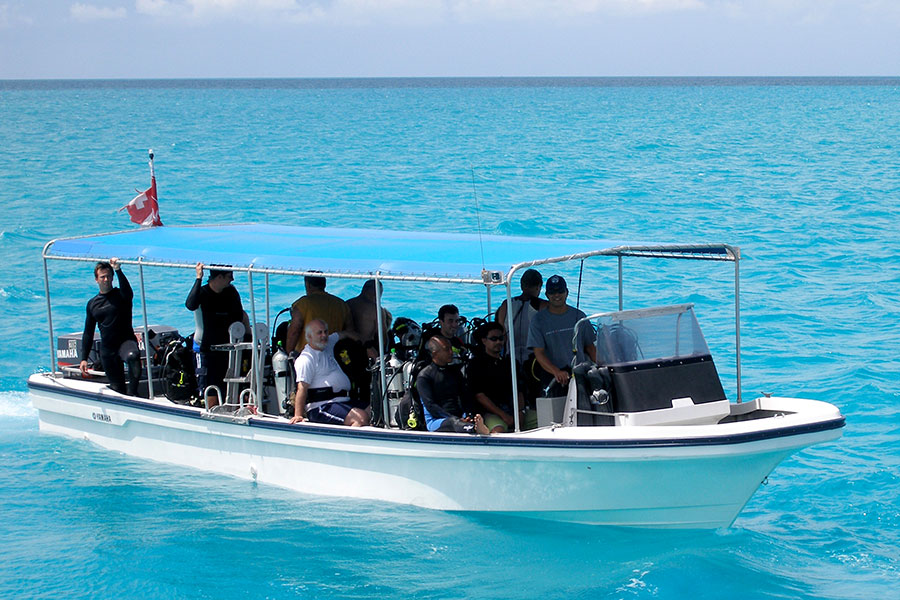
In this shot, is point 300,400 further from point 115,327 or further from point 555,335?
point 115,327

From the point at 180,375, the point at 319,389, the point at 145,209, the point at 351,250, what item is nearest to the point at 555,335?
the point at 351,250

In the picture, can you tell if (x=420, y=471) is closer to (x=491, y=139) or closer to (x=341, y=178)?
(x=341, y=178)

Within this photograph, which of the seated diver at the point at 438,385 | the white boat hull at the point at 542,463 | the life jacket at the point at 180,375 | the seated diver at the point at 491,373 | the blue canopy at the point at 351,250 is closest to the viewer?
the white boat hull at the point at 542,463

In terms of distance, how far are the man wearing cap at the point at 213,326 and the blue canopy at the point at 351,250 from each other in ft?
1.25

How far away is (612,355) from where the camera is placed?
28.4ft

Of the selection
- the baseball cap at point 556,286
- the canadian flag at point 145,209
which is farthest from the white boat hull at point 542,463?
the canadian flag at point 145,209

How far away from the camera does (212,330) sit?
34.0 ft

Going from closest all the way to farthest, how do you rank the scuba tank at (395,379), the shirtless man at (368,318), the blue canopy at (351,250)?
the blue canopy at (351,250), the scuba tank at (395,379), the shirtless man at (368,318)

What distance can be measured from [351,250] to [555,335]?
1.88 meters

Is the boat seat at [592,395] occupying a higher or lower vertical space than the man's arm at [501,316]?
lower

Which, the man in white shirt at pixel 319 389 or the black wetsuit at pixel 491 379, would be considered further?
the man in white shirt at pixel 319 389

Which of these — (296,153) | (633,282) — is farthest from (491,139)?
(633,282)

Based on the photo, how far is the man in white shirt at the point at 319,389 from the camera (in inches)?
377

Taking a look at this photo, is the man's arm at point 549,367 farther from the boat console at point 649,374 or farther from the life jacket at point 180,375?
the life jacket at point 180,375
